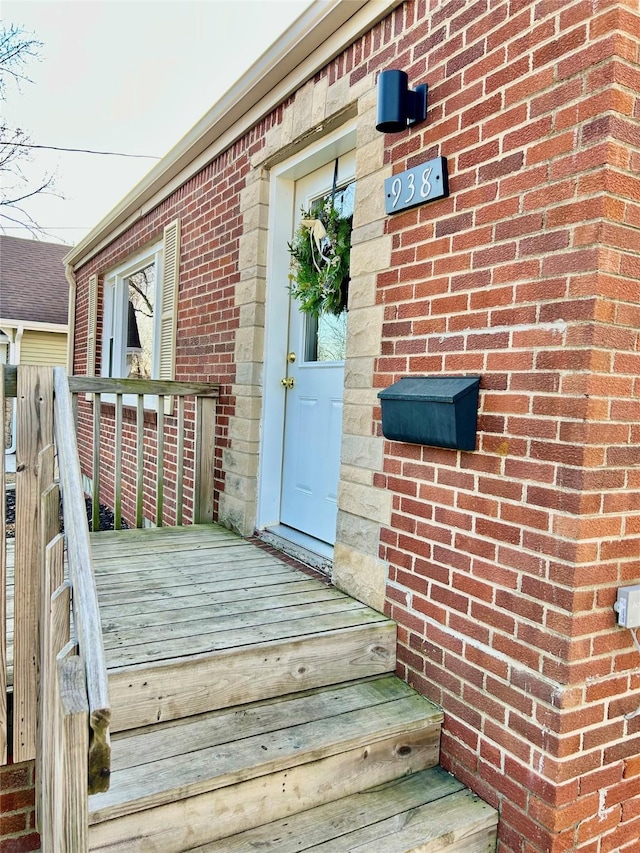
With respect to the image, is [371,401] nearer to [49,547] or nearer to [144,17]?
[49,547]

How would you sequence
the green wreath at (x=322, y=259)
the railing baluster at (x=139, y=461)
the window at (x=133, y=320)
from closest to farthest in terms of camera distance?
1. the green wreath at (x=322, y=259)
2. the railing baluster at (x=139, y=461)
3. the window at (x=133, y=320)

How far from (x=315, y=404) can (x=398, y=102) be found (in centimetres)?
167

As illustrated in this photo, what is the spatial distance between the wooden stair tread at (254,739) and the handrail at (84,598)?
627 mm

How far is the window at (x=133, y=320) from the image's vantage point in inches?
231

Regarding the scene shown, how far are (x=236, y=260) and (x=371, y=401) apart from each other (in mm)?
1860

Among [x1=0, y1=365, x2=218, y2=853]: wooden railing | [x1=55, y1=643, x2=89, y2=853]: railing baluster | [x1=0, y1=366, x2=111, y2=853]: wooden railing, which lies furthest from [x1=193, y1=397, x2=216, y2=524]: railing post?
[x1=55, y1=643, x2=89, y2=853]: railing baluster

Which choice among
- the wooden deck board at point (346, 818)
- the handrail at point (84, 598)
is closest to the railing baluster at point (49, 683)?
the handrail at point (84, 598)

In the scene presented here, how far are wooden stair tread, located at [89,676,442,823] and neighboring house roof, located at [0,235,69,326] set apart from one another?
12388 millimetres

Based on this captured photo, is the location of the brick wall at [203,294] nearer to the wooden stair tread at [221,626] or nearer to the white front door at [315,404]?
the white front door at [315,404]

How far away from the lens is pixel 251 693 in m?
2.10

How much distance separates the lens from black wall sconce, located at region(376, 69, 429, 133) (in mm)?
2305

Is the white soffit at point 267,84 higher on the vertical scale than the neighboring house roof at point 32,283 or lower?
lower

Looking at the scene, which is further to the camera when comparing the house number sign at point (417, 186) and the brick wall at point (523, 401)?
the house number sign at point (417, 186)

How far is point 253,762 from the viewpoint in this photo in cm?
178
